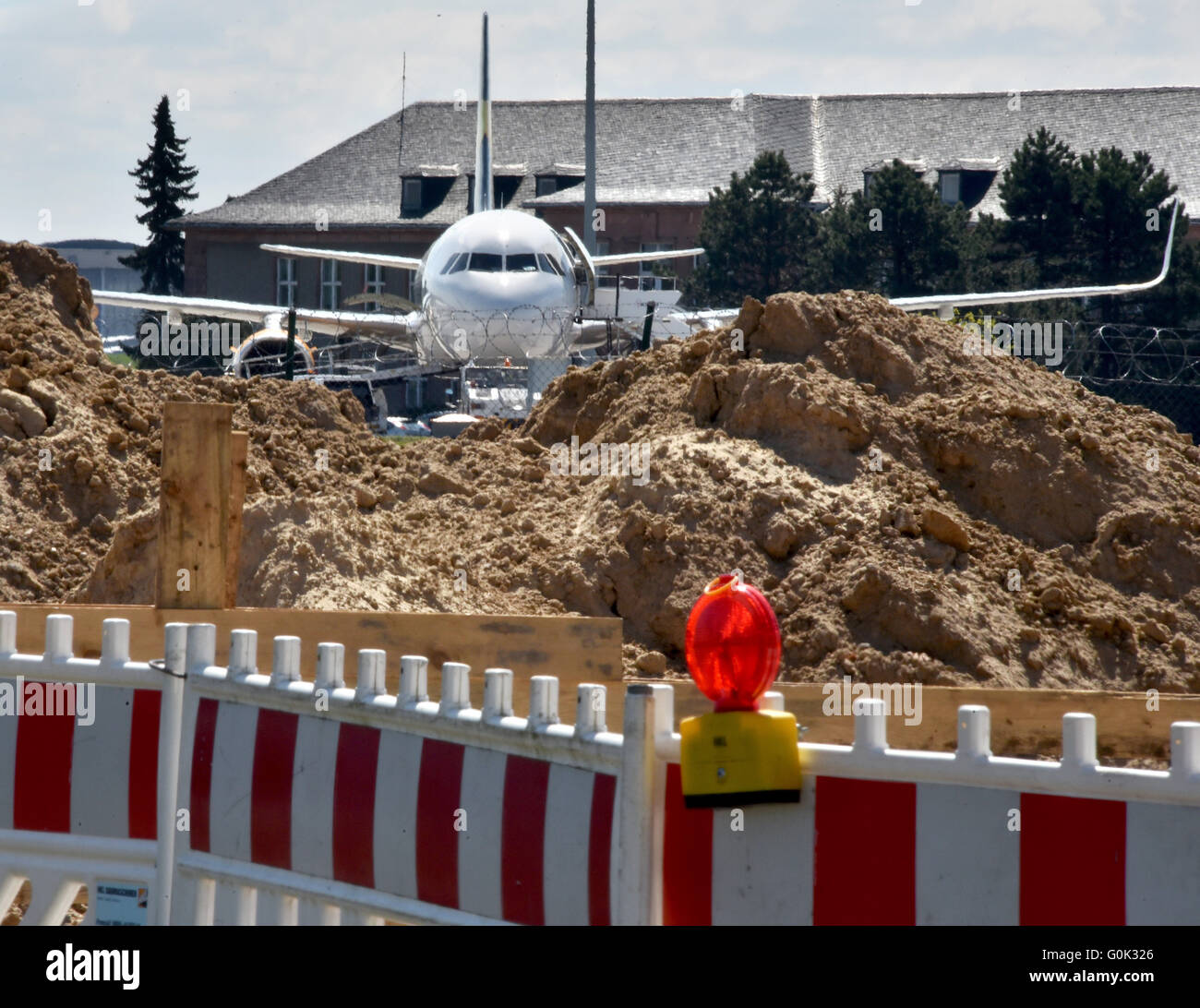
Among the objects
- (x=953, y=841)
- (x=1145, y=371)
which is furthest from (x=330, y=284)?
(x=953, y=841)

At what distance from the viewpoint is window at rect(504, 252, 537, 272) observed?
2703cm

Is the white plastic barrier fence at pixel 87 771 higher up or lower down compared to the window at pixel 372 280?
lower down

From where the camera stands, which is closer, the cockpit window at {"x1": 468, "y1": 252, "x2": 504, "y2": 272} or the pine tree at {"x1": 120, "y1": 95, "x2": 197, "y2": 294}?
the cockpit window at {"x1": 468, "y1": 252, "x2": 504, "y2": 272}

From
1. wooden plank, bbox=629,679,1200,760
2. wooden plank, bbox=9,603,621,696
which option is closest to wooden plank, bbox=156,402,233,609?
wooden plank, bbox=9,603,621,696

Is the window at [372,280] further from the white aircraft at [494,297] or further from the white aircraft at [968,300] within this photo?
the white aircraft at [494,297]

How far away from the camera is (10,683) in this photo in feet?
14.8

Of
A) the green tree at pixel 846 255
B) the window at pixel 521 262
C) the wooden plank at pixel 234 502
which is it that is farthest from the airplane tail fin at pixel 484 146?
the wooden plank at pixel 234 502

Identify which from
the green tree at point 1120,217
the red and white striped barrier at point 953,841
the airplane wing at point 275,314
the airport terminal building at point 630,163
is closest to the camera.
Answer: the red and white striped barrier at point 953,841

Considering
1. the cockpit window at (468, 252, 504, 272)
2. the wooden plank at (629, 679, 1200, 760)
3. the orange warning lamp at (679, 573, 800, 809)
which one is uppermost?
the cockpit window at (468, 252, 504, 272)

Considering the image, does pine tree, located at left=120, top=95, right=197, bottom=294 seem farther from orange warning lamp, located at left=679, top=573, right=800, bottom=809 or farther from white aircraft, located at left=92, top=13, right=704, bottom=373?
orange warning lamp, located at left=679, top=573, right=800, bottom=809

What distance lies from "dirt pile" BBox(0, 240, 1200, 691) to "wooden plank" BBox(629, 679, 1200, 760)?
1827mm

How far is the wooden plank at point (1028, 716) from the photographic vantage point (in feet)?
19.7

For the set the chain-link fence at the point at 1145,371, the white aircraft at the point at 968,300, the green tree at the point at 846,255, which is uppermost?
the green tree at the point at 846,255

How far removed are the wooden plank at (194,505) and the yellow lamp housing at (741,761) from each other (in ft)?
10.6
